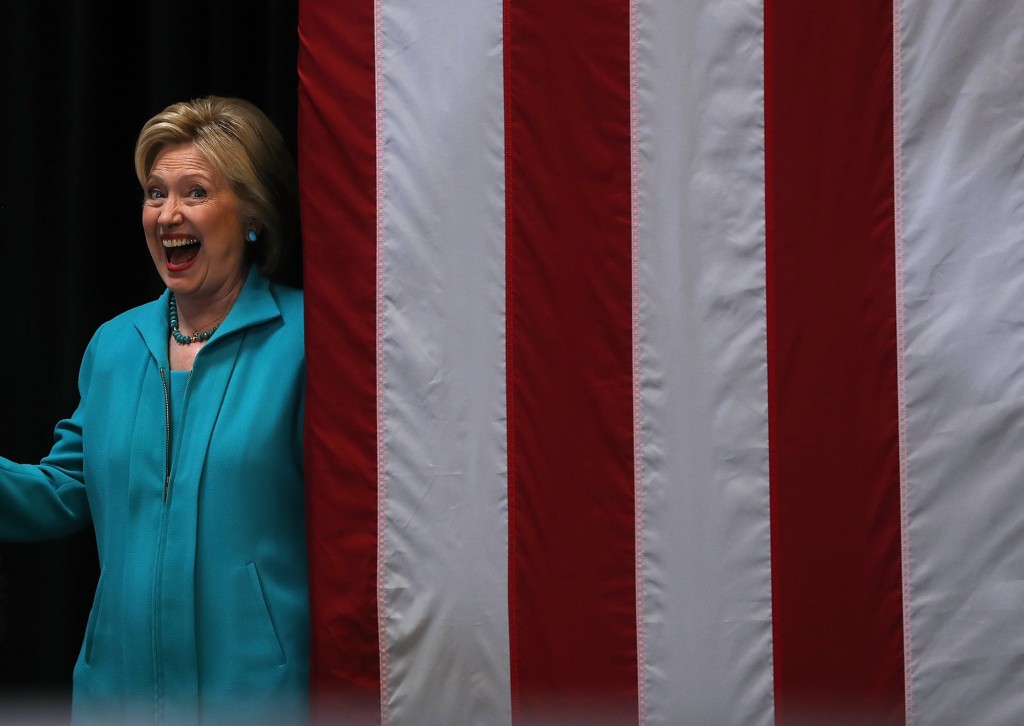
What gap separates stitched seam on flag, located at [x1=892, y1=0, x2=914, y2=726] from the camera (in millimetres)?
1757

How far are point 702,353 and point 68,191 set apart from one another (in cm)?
142

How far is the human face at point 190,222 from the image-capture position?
6.23 ft

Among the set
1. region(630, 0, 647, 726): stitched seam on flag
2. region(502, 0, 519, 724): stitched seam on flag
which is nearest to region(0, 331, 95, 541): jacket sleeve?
region(502, 0, 519, 724): stitched seam on flag

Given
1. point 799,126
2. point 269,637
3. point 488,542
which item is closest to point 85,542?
point 269,637

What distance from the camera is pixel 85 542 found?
8.15 feet

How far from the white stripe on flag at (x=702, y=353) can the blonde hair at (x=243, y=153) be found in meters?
0.61

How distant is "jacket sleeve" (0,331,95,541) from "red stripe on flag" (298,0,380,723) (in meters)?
0.46

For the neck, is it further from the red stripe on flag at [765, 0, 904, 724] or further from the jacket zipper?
the red stripe on flag at [765, 0, 904, 724]

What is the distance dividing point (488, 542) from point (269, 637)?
367 mm

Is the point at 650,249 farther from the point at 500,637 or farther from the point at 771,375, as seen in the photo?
the point at 500,637

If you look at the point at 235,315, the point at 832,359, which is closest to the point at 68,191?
the point at 235,315

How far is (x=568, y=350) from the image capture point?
180cm

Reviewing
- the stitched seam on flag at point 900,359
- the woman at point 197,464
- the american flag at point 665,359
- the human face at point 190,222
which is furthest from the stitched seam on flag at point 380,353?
the stitched seam on flag at point 900,359

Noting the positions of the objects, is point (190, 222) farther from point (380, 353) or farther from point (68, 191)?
point (68, 191)
